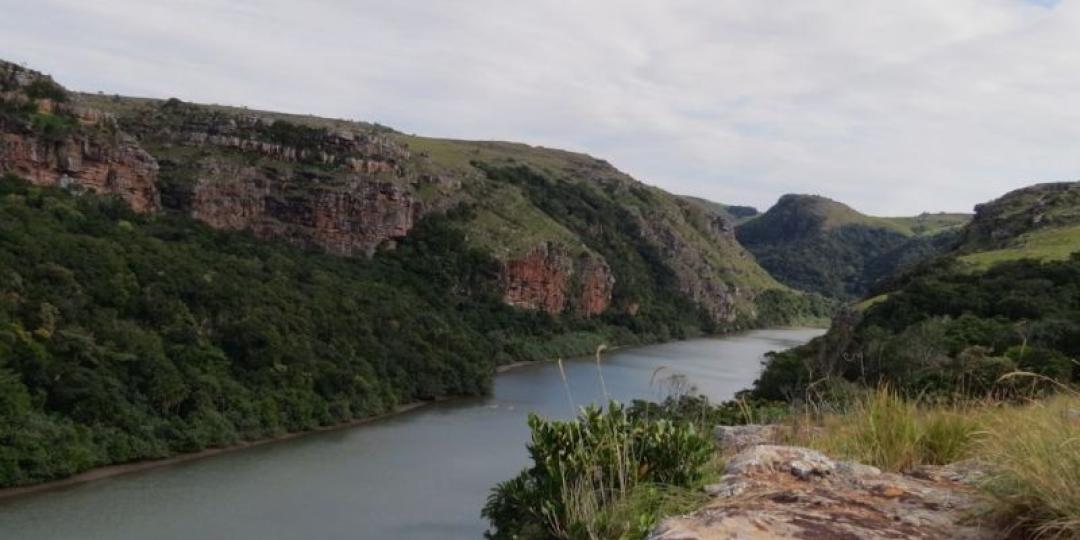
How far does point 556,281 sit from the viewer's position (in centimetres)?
Answer: 9925

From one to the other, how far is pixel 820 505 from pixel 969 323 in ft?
104

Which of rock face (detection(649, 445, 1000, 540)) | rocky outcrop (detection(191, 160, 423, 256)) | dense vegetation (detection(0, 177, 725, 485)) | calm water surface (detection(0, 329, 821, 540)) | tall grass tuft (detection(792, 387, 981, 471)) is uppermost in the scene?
rocky outcrop (detection(191, 160, 423, 256))

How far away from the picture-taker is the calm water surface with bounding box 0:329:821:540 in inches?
1141

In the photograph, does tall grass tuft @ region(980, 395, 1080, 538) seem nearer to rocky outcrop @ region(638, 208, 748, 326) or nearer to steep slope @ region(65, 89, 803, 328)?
steep slope @ region(65, 89, 803, 328)

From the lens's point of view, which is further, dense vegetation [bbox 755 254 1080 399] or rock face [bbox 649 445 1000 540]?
dense vegetation [bbox 755 254 1080 399]

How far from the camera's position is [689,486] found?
4191mm

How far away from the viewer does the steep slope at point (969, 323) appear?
71.7 feet

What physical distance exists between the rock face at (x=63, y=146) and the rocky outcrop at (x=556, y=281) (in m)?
37.4

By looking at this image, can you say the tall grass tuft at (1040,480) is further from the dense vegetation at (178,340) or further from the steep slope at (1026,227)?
the steep slope at (1026,227)

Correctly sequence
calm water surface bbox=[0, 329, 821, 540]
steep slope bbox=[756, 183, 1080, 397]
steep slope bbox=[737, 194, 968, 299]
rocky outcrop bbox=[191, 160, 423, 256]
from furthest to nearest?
steep slope bbox=[737, 194, 968, 299] → rocky outcrop bbox=[191, 160, 423, 256] → calm water surface bbox=[0, 329, 821, 540] → steep slope bbox=[756, 183, 1080, 397]

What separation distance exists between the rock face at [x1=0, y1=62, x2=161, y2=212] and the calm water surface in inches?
1198

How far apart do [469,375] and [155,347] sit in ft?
79.0

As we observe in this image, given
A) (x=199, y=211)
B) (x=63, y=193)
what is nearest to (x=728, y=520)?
(x=63, y=193)

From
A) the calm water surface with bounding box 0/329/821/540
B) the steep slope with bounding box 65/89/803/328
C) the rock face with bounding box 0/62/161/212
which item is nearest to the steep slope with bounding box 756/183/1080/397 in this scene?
Answer: the calm water surface with bounding box 0/329/821/540
